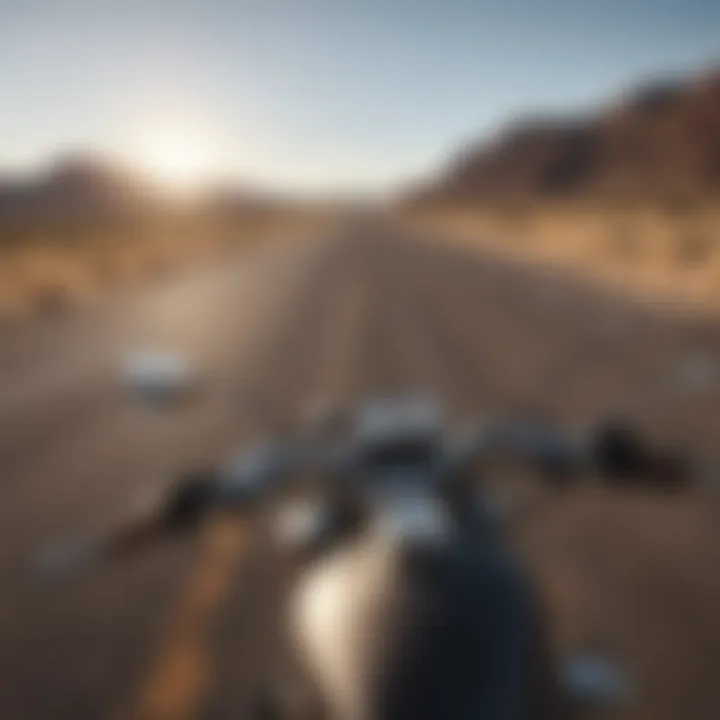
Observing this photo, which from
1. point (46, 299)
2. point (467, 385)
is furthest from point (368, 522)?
point (46, 299)

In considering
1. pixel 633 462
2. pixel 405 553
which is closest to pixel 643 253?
pixel 633 462

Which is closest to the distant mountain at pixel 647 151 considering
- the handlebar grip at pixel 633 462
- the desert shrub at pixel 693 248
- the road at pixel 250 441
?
the desert shrub at pixel 693 248

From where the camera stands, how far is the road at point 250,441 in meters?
4.46

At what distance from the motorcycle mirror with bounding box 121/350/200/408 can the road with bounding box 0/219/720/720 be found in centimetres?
24

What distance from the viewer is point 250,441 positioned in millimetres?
8656

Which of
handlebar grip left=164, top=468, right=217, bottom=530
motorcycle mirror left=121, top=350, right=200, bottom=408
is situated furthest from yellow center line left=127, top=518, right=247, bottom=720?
motorcycle mirror left=121, top=350, right=200, bottom=408

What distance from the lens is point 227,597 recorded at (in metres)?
5.29

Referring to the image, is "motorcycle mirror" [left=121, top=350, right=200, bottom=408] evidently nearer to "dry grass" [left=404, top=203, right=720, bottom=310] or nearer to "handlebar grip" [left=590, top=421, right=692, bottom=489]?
"handlebar grip" [left=590, top=421, right=692, bottom=489]

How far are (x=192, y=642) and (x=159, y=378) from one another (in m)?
8.07

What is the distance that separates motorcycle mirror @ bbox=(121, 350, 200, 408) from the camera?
11133mm

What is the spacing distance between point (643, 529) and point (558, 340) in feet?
27.6

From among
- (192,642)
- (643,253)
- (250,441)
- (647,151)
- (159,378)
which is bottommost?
(647,151)

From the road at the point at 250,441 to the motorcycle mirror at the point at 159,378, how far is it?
241 millimetres

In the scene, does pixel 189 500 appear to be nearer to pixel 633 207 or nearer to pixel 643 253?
pixel 643 253
